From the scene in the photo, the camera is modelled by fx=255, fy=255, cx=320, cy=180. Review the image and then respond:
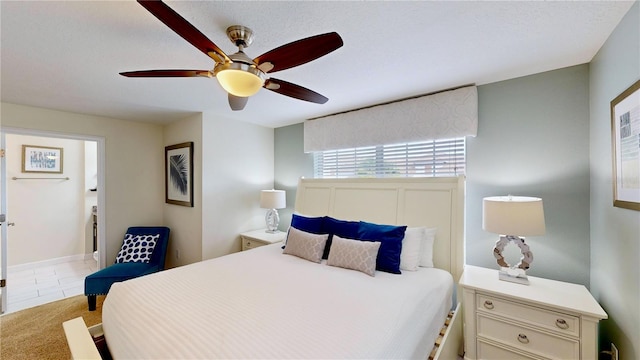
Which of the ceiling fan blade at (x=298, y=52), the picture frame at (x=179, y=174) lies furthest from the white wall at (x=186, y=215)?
the ceiling fan blade at (x=298, y=52)

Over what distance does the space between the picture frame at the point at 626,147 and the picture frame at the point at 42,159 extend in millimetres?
6908

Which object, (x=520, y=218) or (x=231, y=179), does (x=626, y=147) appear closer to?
(x=520, y=218)

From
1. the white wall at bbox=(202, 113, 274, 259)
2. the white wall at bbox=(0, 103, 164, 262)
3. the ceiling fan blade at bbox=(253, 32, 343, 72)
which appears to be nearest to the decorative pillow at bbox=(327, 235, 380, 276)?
the ceiling fan blade at bbox=(253, 32, 343, 72)

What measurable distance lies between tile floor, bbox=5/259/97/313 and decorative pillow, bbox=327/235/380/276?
3.54 meters

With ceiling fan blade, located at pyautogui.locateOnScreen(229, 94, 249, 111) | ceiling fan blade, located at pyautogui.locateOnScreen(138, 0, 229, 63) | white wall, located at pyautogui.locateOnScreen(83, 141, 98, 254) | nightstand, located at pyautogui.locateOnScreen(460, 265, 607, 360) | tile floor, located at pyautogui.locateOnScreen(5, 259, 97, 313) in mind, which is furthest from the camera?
white wall, located at pyautogui.locateOnScreen(83, 141, 98, 254)

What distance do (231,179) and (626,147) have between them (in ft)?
12.0

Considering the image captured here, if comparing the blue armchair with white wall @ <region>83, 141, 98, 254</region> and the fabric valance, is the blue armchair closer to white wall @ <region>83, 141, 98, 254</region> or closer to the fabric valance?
white wall @ <region>83, 141, 98, 254</region>

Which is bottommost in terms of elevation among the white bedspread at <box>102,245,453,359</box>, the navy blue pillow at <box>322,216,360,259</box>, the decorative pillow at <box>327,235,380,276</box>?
the white bedspread at <box>102,245,453,359</box>

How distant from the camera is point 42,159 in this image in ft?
14.1

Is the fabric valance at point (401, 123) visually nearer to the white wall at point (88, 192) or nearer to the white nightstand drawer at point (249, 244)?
the white nightstand drawer at point (249, 244)

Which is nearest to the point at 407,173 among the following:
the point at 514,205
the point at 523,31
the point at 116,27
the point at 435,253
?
the point at 435,253

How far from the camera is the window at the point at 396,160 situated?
256 cm

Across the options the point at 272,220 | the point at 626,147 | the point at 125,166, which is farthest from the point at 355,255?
the point at 125,166

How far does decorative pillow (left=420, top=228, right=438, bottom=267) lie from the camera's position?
2.27 metres
